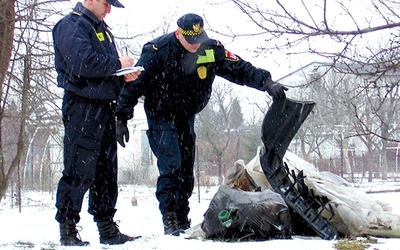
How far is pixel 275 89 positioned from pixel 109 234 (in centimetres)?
177

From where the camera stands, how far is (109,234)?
13.9 ft

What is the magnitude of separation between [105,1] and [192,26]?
2.77ft

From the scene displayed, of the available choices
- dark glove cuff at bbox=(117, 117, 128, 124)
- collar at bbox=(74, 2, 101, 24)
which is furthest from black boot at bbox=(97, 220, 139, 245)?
collar at bbox=(74, 2, 101, 24)

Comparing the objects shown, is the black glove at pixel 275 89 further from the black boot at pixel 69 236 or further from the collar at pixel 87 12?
the black boot at pixel 69 236

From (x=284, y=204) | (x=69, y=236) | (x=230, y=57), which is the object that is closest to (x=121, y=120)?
(x=230, y=57)

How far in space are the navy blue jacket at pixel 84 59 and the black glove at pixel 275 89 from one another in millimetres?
1305

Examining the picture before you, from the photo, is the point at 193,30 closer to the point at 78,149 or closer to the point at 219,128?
the point at 78,149

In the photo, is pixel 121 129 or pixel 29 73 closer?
pixel 121 129

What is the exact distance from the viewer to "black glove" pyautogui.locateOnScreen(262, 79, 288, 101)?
4.88m

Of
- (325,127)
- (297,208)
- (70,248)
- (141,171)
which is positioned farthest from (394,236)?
(325,127)

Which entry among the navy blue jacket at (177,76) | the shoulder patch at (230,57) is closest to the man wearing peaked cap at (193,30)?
the navy blue jacket at (177,76)

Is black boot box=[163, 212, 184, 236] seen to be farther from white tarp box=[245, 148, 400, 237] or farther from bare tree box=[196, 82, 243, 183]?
bare tree box=[196, 82, 243, 183]

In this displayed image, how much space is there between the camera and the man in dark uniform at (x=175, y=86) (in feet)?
16.0

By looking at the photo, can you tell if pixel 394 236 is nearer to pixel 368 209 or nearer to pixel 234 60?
pixel 368 209
